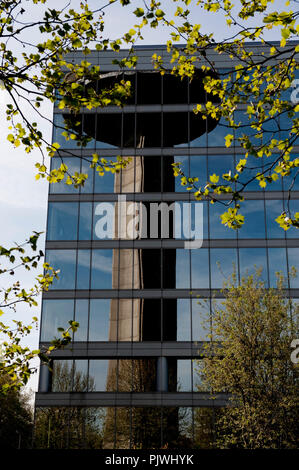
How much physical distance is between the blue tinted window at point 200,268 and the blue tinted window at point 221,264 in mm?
382

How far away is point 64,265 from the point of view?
33.2 meters

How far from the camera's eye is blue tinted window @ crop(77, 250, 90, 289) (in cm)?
3288

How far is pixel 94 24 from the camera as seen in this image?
820 centimetres

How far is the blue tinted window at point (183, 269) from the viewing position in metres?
32.6

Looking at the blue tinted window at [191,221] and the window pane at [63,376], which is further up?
the blue tinted window at [191,221]

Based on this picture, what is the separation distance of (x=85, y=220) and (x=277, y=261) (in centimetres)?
1274

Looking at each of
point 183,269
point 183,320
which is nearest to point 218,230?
point 183,269

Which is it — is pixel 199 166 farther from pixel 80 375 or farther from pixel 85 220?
pixel 80 375

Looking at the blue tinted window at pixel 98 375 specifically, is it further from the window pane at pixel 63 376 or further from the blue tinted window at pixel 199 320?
the blue tinted window at pixel 199 320

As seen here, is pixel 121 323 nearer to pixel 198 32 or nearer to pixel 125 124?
pixel 125 124

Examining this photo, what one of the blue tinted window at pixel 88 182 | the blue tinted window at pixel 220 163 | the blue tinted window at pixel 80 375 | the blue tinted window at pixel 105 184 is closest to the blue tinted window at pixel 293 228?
the blue tinted window at pixel 220 163

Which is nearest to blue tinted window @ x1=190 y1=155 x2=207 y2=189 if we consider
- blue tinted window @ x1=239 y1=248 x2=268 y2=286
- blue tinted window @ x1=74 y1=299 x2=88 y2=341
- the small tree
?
blue tinted window @ x1=239 y1=248 x2=268 y2=286

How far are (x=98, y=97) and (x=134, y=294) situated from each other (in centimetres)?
2537
